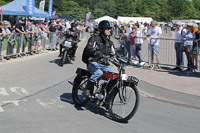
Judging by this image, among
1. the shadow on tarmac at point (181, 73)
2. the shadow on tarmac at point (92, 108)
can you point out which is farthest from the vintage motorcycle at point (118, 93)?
the shadow on tarmac at point (181, 73)

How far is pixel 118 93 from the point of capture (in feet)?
18.8

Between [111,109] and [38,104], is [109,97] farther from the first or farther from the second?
[38,104]

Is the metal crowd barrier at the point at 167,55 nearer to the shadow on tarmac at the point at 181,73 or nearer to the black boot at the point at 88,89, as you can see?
the shadow on tarmac at the point at 181,73

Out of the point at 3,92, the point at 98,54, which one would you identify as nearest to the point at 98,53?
the point at 98,54

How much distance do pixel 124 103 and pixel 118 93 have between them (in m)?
0.23

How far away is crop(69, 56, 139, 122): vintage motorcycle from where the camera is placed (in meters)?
5.48

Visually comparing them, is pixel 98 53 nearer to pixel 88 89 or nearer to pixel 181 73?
pixel 88 89

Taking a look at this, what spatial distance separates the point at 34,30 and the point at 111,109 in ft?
35.0

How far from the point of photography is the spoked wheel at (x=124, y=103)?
5.43m

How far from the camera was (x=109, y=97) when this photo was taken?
229 inches

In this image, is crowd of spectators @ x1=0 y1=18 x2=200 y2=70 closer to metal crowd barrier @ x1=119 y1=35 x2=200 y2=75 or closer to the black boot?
metal crowd barrier @ x1=119 y1=35 x2=200 y2=75

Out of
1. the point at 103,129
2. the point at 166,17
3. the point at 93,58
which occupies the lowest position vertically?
the point at 103,129

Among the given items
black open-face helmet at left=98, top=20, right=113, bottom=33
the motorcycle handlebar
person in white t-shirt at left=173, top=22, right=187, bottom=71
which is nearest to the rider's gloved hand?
the motorcycle handlebar

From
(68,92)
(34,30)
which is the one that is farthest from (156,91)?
(34,30)
